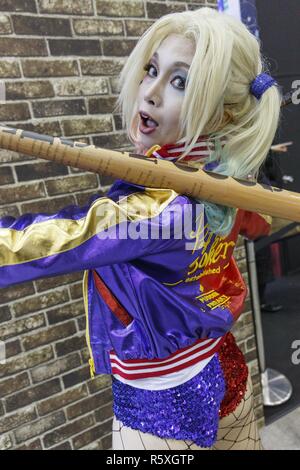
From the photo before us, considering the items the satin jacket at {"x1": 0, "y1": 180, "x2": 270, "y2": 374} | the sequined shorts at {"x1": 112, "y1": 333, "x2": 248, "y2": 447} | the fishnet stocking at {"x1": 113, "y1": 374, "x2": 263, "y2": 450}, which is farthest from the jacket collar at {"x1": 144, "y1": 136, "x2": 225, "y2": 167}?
the fishnet stocking at {"x1": 113, "y1": 374, "x2": 263, "y2": 450}

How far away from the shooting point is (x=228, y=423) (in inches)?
40.4

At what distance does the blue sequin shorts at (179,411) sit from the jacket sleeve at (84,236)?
36 cm

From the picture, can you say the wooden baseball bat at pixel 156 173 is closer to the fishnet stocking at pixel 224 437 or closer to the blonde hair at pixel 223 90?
the blonde hair at pixel 223 90

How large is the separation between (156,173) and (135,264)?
0.68ft

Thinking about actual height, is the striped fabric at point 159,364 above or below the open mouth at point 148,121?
below

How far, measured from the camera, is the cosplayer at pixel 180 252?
78 centimetres

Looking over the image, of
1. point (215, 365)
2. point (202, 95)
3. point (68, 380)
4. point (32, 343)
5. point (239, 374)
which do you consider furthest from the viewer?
point (68, 380)

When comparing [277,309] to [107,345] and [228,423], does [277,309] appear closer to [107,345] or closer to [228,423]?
[228,423]

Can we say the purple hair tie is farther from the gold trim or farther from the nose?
the gold trim

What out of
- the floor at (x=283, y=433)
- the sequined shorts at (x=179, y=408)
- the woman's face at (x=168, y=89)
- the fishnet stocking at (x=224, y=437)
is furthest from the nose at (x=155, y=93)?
the floor at (x=283, y=433)

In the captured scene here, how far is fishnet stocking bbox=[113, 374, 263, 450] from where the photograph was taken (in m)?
0.87

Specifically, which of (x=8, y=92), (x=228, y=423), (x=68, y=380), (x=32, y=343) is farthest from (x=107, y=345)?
(x=8, y=92)

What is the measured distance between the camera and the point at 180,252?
2.53ft

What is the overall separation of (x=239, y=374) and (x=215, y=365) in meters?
0.16
